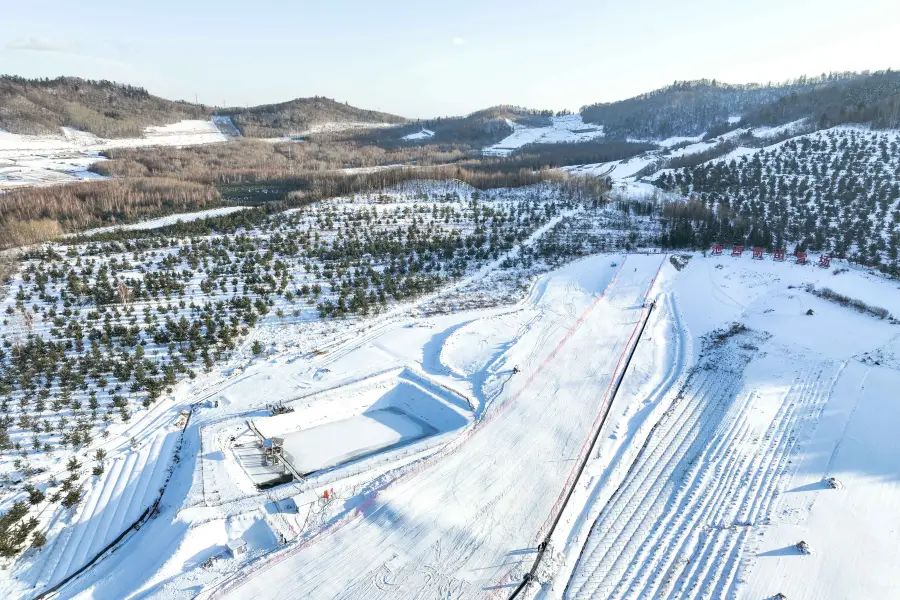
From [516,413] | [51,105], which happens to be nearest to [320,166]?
[51,105]

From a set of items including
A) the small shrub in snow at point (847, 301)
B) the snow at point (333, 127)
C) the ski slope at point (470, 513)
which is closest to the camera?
the ski slope at point (470, 513)

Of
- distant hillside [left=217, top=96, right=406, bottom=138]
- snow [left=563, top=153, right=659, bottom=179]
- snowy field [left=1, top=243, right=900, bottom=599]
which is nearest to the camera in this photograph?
snowy field [left=1, top=243, right=900, bottom=599]

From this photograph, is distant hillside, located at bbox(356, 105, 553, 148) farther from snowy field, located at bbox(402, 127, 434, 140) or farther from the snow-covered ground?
the snow-covered ground

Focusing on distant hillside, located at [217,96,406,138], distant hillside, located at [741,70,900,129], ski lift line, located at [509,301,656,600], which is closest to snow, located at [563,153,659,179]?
distant hillside, located at [741,70,900,129]

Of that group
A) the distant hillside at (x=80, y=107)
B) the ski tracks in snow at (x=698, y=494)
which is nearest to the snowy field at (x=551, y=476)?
the ski tracks in snow at (x=698, y=494)

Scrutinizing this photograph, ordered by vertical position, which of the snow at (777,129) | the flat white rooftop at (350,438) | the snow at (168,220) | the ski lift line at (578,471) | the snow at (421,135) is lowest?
the flat white rooftop at (350,438)

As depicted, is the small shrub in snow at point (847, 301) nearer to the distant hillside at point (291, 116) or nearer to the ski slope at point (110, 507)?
the ski slope at point (110, 507)

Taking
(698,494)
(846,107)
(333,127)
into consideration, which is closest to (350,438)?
(698,494)
